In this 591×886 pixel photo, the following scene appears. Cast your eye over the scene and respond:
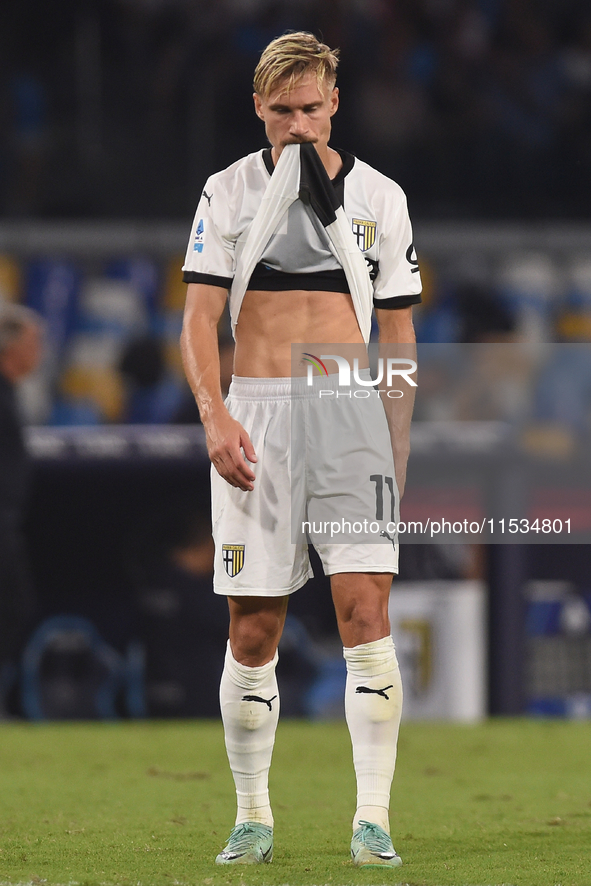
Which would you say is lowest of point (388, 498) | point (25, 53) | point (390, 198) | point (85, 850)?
point (85, 850)

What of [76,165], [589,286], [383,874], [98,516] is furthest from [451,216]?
[383,874]

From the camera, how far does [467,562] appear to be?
736 centimetres

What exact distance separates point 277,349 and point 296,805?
1.88m

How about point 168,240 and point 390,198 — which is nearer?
point 390,198

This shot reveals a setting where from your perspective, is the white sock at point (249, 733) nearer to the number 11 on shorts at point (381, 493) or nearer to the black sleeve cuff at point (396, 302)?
the number 11 on shorts at point (381, 493)

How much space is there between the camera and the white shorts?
11.1ft

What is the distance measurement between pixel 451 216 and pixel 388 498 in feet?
26.7

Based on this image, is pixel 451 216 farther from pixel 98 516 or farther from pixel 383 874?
pixel 383 874

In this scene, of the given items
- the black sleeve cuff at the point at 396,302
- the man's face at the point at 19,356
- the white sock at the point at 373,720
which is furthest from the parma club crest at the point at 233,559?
the man's face at the point at 19,356

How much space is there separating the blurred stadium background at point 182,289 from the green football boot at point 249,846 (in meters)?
3.83

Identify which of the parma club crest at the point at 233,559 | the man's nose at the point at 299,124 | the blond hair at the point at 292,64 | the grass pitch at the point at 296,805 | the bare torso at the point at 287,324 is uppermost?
the blond hair at the point at 292,64

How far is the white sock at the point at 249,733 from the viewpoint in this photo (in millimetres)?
3475

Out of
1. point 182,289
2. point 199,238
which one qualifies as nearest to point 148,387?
point 182,289

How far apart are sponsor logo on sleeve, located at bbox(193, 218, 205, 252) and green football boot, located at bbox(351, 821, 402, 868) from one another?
1551 millimetres
